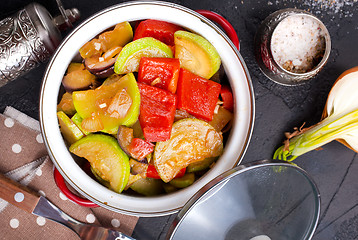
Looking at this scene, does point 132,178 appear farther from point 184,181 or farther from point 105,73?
point 105,73

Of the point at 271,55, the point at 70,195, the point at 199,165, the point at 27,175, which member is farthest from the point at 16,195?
the point at 271,55

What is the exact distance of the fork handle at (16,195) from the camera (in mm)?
1302

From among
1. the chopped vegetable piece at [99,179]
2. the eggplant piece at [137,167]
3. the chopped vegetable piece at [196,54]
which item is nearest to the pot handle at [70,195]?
the chopped vegetable piece at [99,179]

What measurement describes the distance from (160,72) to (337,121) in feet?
2.48

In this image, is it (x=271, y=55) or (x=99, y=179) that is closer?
(x=99, y=179)

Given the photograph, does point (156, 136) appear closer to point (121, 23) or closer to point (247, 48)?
point (121, 23)

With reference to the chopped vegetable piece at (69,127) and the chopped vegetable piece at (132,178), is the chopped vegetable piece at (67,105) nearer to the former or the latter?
the chopped vegetable piece at (69,127)

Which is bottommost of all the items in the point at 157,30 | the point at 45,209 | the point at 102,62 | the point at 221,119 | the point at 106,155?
the point at 45,209

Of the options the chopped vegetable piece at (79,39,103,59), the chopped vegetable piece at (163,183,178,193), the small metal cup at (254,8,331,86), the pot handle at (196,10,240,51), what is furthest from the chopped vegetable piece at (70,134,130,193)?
the small metal cup at (254,8,331,86)

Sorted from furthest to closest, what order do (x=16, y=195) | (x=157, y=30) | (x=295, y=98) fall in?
(x=295, y=98)
(x=16, y=195)
(x=157, y=30)

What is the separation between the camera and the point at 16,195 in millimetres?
1306

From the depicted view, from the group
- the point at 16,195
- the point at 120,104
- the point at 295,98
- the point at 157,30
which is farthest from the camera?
the point at 295,98

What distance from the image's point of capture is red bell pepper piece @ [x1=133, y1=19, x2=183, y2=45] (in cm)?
114

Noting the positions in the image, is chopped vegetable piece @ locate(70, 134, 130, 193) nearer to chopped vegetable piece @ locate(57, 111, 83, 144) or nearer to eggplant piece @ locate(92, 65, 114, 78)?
chopped vegetable piece @ locate(57, 111, 83, 144)
